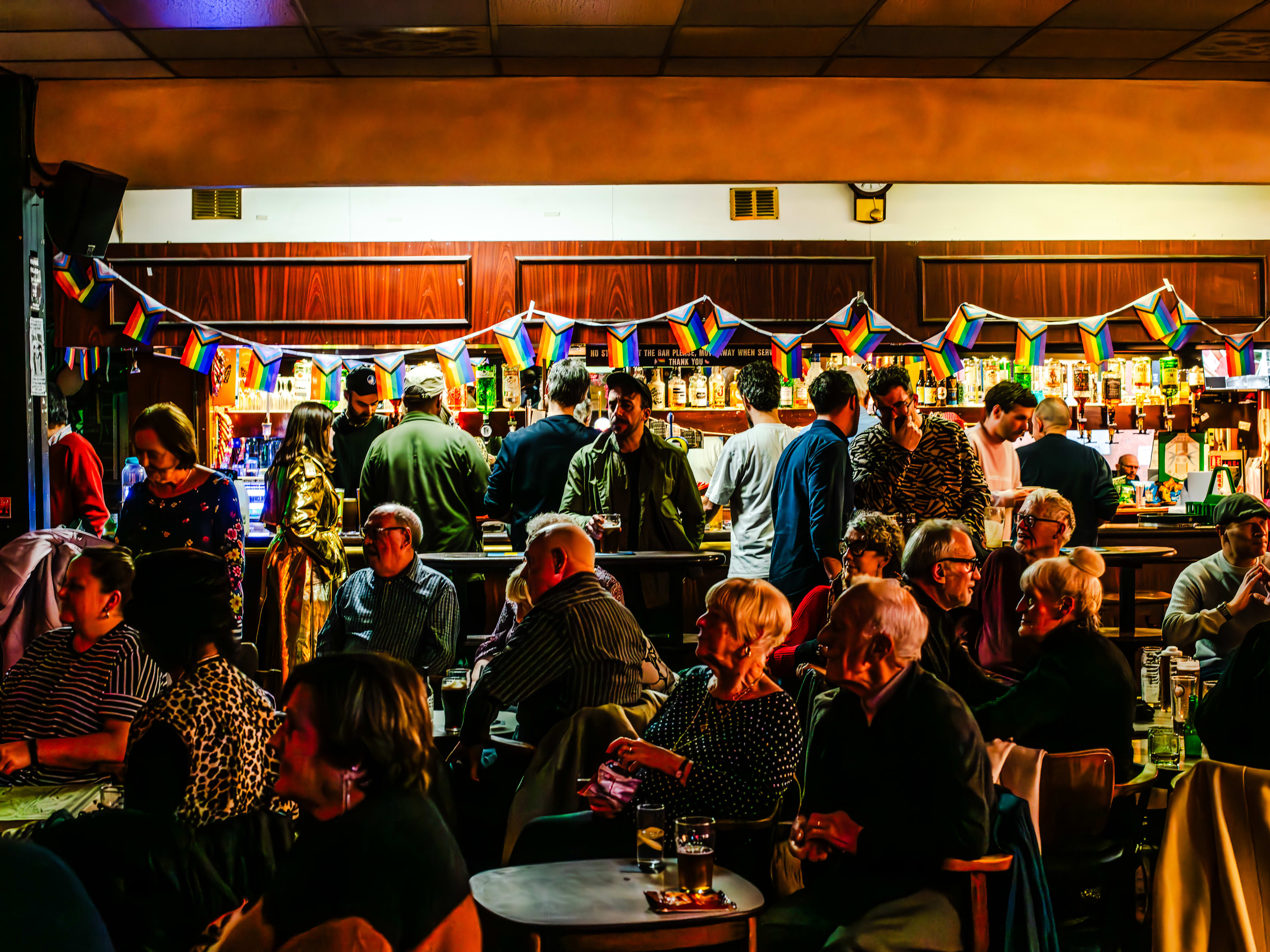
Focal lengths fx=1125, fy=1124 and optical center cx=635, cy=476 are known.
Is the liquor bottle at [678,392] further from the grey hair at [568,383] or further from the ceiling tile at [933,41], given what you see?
the ceiling tile at [933,41]

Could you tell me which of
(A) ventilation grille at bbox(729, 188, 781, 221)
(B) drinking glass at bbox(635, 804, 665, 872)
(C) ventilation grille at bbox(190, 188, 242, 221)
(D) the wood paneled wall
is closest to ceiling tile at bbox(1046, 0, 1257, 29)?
(D) the wood paneled wall

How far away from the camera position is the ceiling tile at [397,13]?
15.3ft

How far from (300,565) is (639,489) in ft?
5.70

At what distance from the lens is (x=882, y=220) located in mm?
8023

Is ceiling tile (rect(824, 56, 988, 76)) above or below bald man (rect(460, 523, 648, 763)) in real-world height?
above

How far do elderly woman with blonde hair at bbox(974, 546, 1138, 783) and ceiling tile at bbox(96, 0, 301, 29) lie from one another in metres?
3.84

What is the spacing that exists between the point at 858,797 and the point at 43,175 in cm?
409

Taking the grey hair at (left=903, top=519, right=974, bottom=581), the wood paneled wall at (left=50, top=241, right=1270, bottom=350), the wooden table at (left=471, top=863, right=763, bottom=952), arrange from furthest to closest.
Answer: the wood paneled wall at (left=50, top=241, right=1270, bottom=350)
the grey hair at (left=903, top=519, right=974, bottom=581)
the wooden table at (left=471, top=863, right=763, bottom=952)

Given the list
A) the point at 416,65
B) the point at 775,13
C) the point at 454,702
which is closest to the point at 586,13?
the point at 775,13

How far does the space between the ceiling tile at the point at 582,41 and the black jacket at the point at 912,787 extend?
3.53m

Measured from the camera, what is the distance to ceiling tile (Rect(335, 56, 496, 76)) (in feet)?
17.0

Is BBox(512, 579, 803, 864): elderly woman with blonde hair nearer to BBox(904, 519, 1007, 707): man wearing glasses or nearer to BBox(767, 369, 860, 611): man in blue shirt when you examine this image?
BBox(904, 519, 1007, 707): man wearing glasses

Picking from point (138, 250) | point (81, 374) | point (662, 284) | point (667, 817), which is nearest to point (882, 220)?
point (662, 284)

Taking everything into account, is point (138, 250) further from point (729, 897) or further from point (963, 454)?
point (729, 897)
